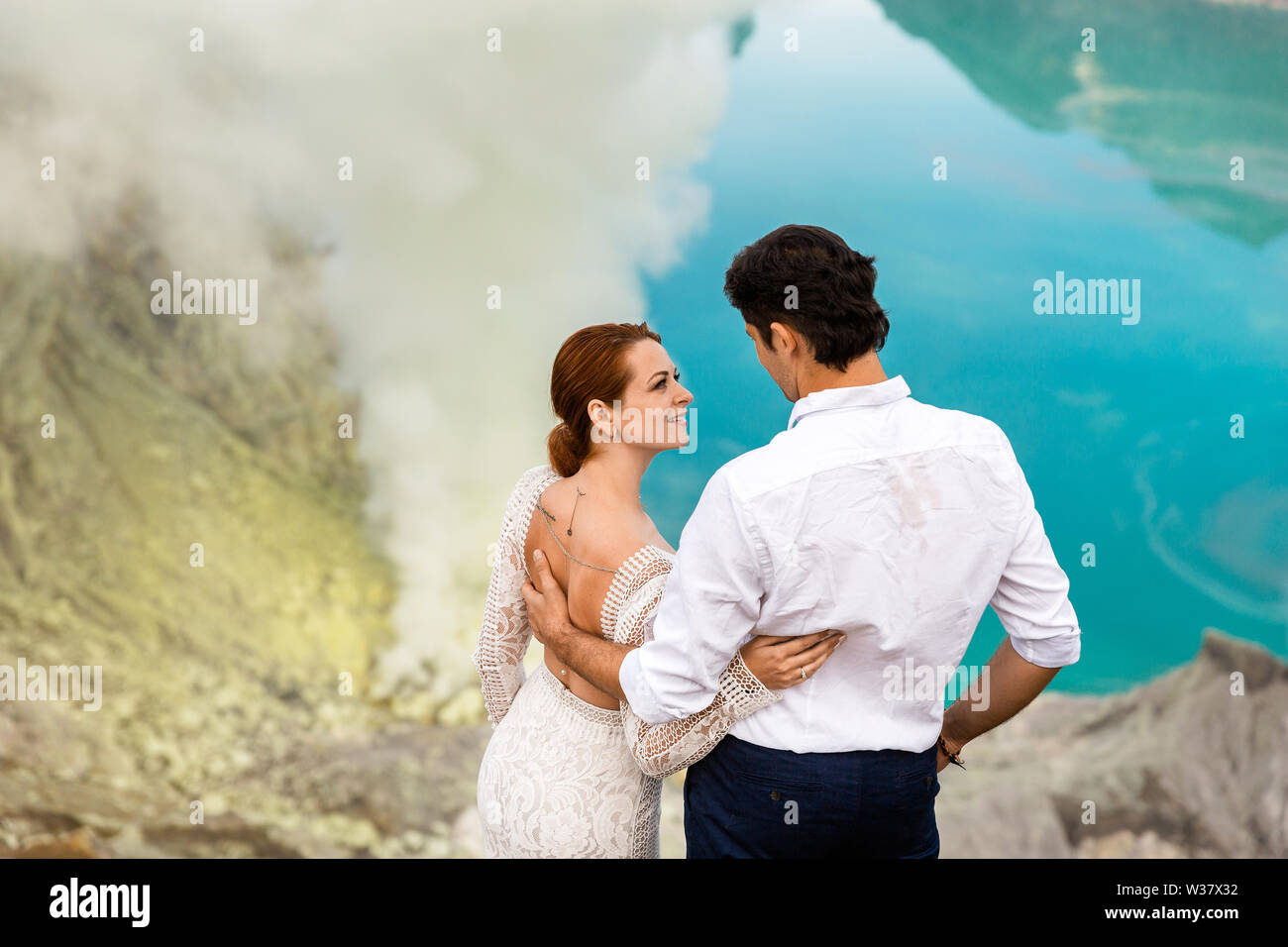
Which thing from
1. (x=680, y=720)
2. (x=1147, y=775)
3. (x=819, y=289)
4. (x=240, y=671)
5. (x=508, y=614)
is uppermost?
(x=819, y=289)

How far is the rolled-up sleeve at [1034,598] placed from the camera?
4.58ft

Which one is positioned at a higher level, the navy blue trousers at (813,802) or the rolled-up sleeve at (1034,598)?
the rolled-up sleeve at (1034,598)

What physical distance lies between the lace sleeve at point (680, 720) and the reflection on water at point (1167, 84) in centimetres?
374

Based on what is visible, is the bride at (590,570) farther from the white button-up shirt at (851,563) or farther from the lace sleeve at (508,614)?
the white button-up shirt at (851,563)

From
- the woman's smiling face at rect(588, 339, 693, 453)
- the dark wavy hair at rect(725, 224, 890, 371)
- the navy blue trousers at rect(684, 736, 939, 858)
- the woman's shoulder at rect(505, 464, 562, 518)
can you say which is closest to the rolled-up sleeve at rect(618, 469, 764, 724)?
the navy blue trousers at rect(684, 736, 939, 858)

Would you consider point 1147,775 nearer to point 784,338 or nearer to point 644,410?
point 644,410

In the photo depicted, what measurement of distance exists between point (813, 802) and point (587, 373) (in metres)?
0.79

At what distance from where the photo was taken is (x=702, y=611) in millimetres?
1300

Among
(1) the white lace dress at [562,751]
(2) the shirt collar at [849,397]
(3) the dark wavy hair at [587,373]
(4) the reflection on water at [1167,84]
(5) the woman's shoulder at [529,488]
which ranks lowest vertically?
(1) the white lace dress at [562,751]

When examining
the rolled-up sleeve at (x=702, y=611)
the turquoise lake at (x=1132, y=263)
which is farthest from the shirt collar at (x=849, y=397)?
the turquoise lake at (x=1132, y=263)

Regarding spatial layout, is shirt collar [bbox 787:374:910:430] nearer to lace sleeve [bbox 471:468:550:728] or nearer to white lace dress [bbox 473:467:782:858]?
white lace dress [bbox 473:467:782:858]

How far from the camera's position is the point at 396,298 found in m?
4.44

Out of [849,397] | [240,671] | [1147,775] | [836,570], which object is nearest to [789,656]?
[836,570]

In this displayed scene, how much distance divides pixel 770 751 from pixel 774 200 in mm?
3474
